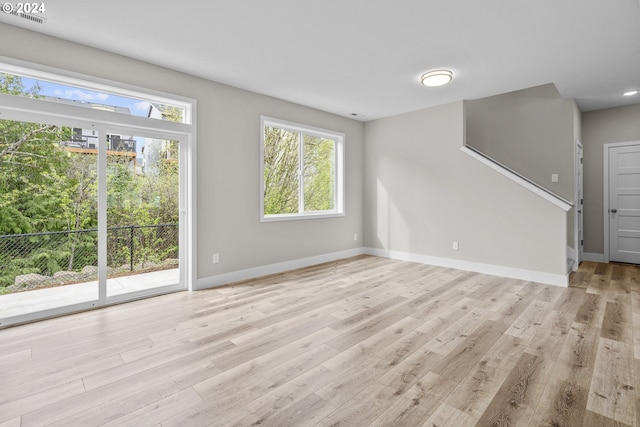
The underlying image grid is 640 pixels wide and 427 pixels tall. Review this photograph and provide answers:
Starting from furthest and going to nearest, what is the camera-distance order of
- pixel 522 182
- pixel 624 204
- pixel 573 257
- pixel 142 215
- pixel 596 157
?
pixel 596 157 < pixel 624 204 < pixel 573 257 < pixel 522 182 < pixel 142 215

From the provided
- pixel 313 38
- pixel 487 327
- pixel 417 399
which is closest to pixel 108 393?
pixel 417 399

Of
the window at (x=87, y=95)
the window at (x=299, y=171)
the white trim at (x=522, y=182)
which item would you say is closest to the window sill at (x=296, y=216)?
the window at (x=299, y=171)

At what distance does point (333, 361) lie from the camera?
219 centimetres

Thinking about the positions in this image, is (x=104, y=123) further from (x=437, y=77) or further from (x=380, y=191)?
(x=380, y=191)

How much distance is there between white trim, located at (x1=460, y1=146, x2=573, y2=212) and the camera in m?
4.02

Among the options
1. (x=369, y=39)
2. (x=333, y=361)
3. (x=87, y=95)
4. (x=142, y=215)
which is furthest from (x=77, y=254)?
(x=369, y=39)

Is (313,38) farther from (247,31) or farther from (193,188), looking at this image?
(193,188)

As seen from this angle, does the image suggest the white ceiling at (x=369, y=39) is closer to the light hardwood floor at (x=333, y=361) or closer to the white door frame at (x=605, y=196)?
the white door frame at (x=605, y=196)

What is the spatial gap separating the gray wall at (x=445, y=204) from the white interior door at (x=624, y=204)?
7.33 ft

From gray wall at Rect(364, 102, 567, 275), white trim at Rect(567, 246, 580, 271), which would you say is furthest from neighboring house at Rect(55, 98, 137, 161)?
white trim at Rect(567, 246, 580, 271)

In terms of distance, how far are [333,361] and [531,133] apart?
5.03 meters

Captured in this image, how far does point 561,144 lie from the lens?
4758mm

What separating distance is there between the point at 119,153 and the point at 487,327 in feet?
13.4

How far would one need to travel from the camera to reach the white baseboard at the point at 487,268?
4.07 m
